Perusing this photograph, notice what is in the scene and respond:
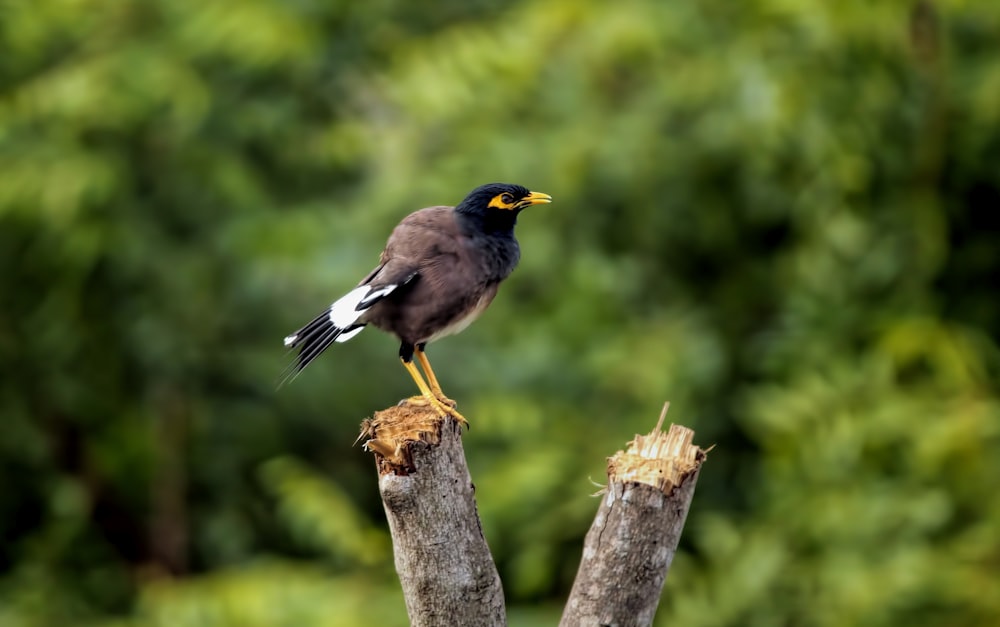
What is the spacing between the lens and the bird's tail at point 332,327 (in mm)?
3475

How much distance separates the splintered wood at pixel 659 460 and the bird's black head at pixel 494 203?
1143 mm

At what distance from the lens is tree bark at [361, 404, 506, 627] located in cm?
295

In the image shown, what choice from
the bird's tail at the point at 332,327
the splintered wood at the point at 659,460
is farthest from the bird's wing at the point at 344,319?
the splintered wood at the point at 659,460

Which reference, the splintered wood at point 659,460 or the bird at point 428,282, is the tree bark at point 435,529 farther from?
the bird at point 428,282

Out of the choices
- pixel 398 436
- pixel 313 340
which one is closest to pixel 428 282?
pixel 313 340

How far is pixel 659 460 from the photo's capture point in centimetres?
299

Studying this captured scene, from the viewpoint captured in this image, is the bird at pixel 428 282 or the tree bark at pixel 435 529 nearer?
the tree bark at pixel 435 529

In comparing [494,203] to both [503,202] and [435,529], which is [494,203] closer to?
[503,202]

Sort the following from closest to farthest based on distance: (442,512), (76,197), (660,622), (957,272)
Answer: (442,512) → (660,622) → (76,197) → (957,272)

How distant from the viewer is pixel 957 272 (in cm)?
681

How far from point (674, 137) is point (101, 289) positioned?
3.30m

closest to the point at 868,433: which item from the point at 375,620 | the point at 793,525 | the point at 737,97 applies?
the point at 793,525

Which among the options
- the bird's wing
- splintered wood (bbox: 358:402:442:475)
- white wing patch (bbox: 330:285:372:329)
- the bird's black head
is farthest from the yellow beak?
splintered wood (bbox: 358:402:442:475)

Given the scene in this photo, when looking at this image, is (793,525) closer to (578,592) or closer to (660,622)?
(660,622)
